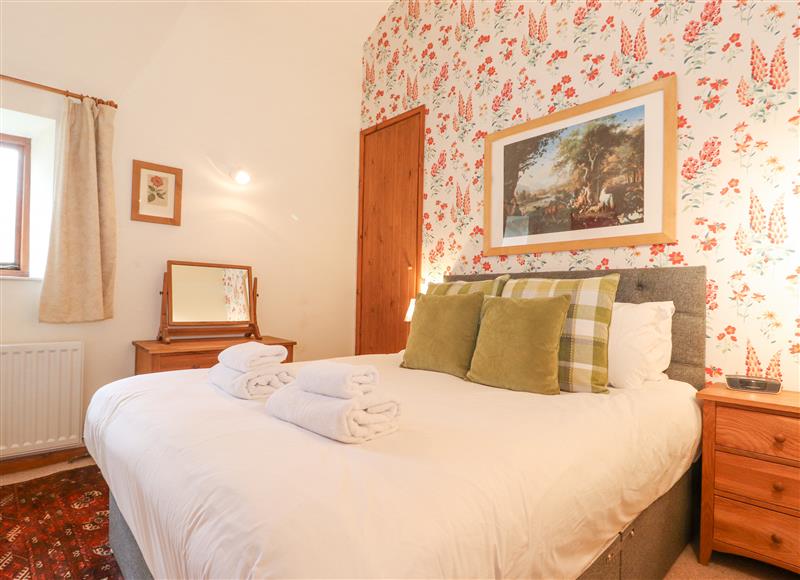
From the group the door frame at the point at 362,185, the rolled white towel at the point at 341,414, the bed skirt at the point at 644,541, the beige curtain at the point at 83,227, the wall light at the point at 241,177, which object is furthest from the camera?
the door frame at the point at 362,185

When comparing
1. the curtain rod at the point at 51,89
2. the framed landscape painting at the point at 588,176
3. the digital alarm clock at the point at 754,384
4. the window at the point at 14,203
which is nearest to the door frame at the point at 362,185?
the framed landscape painting at the point at 588,176

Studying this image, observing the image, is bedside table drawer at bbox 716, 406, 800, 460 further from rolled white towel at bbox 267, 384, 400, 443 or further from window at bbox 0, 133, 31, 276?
window at bbox 0, 133, 31, 276

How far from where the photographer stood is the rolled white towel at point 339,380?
1072 mm

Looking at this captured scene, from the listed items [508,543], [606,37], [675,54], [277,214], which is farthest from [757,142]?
[277,214]

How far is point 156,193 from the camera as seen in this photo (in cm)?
277

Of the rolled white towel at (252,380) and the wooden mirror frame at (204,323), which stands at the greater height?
the wooden mirror frame at (204,323)

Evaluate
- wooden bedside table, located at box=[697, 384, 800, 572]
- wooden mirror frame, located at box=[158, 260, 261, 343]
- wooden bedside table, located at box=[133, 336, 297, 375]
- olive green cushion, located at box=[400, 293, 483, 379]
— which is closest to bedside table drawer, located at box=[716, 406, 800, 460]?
wooden bedside table, located at box=[697, 384, 800, 572]

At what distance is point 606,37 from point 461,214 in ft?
4.09

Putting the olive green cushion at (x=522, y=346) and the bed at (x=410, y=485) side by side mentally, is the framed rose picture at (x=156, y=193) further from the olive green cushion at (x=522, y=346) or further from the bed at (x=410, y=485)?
the olive green cushion at (x=522, y=346)

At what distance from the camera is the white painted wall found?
244cm

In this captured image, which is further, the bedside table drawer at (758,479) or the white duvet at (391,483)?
the bedside table drawer at (758,479)

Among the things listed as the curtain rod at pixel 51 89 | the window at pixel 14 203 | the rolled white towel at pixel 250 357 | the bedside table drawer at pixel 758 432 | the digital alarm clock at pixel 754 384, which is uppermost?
the curtain rod at pixel 51 89

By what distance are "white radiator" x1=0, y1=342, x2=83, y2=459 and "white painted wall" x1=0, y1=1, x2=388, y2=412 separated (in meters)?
0.11

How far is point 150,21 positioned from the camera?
268 cm
